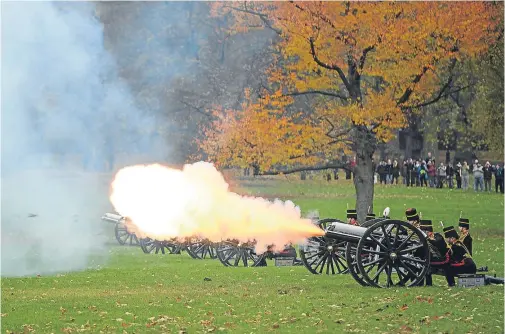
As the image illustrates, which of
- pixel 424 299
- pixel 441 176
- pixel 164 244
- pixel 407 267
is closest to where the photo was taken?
pixel 424 299

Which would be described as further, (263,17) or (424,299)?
(263,17)

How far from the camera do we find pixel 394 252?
71.8 feet

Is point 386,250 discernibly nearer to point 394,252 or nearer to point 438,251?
point 394,252

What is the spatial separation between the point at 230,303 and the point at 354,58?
58.8ft

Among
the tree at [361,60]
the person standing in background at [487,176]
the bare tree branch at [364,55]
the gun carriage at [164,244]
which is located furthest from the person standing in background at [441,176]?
the bare tree branch at [364,55]

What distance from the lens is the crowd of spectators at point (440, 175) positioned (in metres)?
66.4

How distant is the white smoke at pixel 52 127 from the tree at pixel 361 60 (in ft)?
17.2

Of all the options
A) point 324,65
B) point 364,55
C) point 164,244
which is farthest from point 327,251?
point 364,55

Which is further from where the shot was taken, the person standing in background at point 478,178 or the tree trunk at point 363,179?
the person standing in background at point 478,178

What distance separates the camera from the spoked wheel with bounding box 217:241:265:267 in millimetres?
29256

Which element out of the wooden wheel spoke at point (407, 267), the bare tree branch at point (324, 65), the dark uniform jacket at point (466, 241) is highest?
the bare tree branch at point (324, 65)

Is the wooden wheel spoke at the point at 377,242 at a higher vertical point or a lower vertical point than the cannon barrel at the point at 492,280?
higher

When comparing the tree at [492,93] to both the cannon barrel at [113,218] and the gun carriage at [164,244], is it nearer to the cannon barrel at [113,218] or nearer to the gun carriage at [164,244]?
the gun carriage at [164,244]

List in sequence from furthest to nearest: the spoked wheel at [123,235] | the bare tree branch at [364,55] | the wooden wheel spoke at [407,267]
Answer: the spoked wheel at [123,235]
the bare tree branch at [364,55]
the wooden wheel spoke at [407,267]
